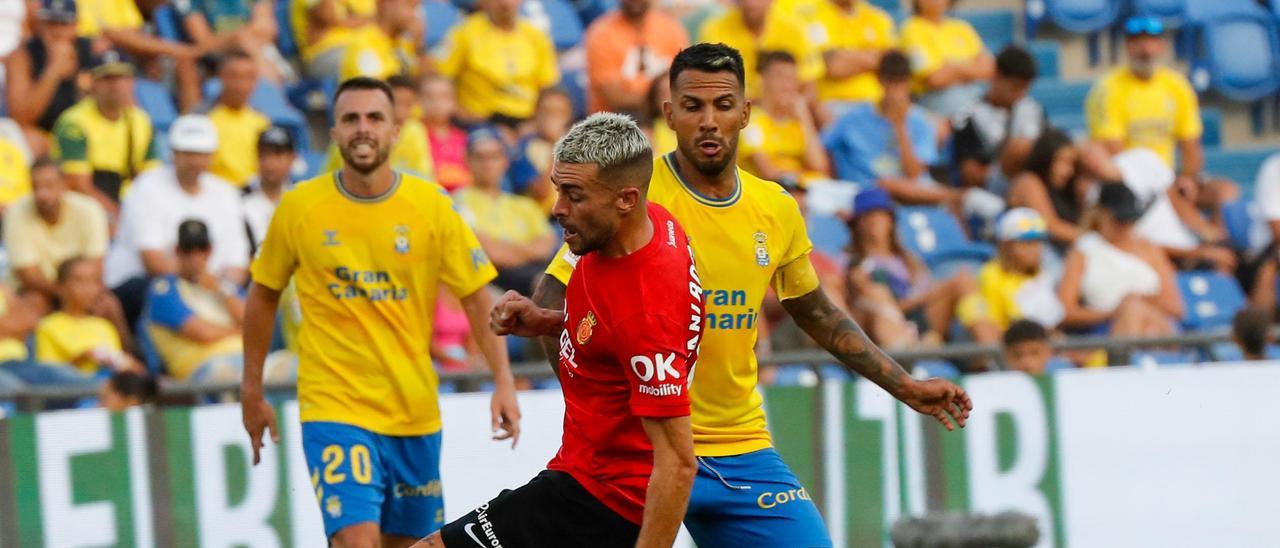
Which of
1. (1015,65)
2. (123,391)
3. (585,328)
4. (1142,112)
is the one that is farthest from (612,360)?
(1142,112)

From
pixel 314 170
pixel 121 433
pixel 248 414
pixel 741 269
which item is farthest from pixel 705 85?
pixel 314 170

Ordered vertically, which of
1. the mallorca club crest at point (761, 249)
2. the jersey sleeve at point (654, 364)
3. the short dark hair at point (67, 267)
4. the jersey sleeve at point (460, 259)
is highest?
the short dark hair at point (67, 267)

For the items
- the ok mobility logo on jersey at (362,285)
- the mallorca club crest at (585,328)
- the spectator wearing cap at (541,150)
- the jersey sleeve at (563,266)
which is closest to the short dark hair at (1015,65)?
the spectator wearing cap at (541,150)

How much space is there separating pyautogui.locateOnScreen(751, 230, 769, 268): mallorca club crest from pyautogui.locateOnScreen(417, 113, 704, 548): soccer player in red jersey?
2.21 feet

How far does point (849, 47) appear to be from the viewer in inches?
586

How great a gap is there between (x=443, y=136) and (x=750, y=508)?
705 cm

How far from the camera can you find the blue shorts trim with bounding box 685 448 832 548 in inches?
237

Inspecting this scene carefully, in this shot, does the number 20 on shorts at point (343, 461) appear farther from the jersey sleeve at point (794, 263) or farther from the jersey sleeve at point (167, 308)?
the jersey sleeve at point (167, 308)

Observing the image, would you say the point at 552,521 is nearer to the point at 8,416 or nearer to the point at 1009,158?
the point at 8,416

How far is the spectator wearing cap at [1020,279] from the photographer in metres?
12.3

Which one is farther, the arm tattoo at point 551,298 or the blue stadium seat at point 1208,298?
the blue stadium seat at point 1208,298

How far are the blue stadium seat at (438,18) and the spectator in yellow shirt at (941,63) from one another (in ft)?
11.9

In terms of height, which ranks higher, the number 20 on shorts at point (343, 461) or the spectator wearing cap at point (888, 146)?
the spectator wearing cap at point (888, 146)

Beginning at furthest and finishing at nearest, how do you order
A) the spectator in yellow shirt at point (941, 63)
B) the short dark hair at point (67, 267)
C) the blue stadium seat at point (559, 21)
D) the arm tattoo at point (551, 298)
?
1. the spectator in yellow shirt at point (941, 63)
2. the blue stadium seat at point (559, 21)
3. the short dark hair at point (67, 267)
4. the arm tattoo at point (551, 298)
